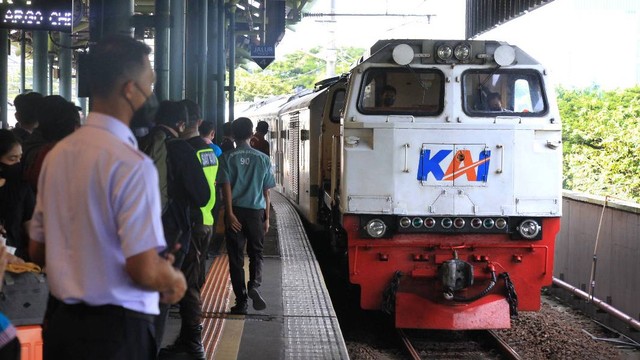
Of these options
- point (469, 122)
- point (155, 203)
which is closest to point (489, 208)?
point (469, 122)

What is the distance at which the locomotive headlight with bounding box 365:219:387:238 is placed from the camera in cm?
809

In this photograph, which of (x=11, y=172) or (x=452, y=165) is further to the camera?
(x=452, y=165)

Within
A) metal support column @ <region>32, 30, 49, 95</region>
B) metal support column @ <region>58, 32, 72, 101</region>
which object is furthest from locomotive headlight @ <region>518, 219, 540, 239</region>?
metal support column @ <region>58, 32, 72, 101</region>

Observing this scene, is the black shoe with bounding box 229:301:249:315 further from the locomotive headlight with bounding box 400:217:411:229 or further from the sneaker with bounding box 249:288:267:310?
the locomotive headlight with bounding box 400:217:411:229

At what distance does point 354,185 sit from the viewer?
8.11m

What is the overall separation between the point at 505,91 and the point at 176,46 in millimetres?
4910

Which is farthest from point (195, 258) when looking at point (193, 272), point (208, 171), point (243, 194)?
point (243, 194)

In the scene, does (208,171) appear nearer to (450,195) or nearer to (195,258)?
(195,258)

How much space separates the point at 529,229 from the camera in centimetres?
812

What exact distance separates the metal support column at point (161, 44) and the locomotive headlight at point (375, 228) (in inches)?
103

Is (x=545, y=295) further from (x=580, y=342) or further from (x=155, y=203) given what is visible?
(x=155, y=203)

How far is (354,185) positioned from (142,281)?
17.8 feet

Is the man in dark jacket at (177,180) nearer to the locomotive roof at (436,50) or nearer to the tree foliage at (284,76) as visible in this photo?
the locomotive roof at (436,50)

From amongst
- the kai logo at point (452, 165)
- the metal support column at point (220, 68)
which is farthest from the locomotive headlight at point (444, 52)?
the metal support column at point (220, 68)
